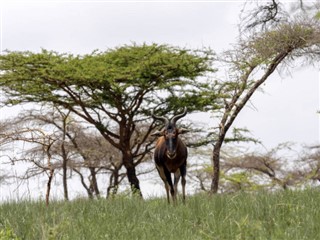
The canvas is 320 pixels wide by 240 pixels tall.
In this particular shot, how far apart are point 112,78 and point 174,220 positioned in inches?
769

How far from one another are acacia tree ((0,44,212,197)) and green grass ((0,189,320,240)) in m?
17.3

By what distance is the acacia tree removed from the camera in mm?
29000

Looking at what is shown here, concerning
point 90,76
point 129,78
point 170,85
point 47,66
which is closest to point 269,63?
point 170,85

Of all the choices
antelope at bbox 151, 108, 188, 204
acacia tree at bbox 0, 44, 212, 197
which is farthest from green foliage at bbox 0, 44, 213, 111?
antelope at bbox 151, 108, 188, 204

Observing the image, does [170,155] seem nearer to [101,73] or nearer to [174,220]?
[174,220]

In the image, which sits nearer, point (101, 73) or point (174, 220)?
point (174, 220)

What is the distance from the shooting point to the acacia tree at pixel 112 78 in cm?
2900

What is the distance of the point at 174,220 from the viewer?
9461mm

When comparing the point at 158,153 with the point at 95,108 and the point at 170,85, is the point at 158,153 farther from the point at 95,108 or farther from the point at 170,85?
the point at 95,108

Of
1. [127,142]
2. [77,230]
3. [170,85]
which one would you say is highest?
[170,85]

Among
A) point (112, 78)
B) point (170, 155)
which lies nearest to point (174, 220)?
point (170, 155)

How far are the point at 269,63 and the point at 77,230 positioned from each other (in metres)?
21.6

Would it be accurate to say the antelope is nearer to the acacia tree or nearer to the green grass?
the green grass

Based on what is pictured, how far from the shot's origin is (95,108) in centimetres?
3219
